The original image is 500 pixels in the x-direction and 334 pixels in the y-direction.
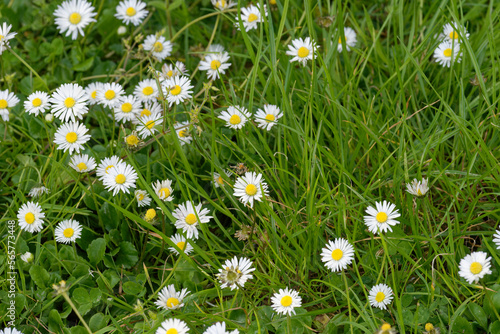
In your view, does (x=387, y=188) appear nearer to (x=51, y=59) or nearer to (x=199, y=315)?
(x=199, y=315)

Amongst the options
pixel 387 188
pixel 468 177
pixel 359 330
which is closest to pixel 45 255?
pixel 359 330

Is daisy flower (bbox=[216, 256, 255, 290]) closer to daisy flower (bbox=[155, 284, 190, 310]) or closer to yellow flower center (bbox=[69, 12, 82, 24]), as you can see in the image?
daisy flower (bbox=[155, 284, 190, 310])

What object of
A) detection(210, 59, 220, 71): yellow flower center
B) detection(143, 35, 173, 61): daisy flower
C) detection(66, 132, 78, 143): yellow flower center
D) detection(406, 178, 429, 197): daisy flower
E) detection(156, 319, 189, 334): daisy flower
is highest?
detection(143, 35, 173, 61): daisy flower

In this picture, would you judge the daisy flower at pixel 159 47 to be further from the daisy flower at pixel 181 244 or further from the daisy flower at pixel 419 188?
the daisy flower at pixel 419 188

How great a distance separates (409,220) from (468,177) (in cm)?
29

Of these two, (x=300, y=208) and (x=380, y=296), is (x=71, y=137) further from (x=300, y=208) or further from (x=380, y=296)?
(x=380, y=296)

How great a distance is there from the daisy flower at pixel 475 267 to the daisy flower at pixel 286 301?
58 cm

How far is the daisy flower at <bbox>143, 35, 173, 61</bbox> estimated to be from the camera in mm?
2838

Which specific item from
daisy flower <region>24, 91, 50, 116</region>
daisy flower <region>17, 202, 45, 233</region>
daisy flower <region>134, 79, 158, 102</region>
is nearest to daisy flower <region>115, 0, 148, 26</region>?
daisy flower <region>134, 79, 158, 102</region>

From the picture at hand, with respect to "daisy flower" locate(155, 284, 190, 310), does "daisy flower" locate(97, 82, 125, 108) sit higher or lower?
higher

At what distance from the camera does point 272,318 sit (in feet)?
6.59

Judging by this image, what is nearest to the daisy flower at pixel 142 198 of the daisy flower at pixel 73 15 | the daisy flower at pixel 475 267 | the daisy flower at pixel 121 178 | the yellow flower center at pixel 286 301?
the daisy flower at pixel 121 178

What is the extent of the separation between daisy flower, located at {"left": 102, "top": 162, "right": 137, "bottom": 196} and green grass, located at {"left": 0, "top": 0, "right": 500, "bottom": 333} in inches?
2.4

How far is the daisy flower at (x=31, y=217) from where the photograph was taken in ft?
7.17
